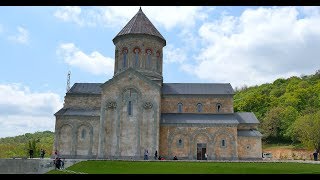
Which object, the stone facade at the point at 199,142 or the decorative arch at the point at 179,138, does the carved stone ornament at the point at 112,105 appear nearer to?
the stone facade at the point at 199,142

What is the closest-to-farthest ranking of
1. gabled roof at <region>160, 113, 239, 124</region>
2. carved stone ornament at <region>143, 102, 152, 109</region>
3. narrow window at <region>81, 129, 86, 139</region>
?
carved stone ornament at <region>143, 102, 152, 109</region> < gabled roof at <region>160, 113, 239, 124</region> < narrow window at <region>81, 129, 86, 139</region>

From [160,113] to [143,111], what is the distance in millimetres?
2573

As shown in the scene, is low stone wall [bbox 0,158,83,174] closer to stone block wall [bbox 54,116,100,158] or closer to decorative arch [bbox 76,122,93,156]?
stone block wall [bbox 54,116,100,158]

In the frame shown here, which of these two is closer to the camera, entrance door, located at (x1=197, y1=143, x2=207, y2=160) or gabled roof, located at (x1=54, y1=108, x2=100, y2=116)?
entrance door, located at (x1=197, y1=143, x2=207, y2=160)

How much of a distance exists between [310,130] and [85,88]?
30.3m

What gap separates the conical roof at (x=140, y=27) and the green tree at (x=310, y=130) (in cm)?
2397

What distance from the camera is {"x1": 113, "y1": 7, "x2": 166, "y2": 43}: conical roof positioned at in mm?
39878

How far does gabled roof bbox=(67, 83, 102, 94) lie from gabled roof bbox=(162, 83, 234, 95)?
303 inches

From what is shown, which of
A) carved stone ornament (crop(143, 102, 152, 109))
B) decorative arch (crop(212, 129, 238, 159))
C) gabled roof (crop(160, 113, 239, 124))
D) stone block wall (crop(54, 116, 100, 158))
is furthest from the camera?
stone block wall (crop(54, 116, 100, 158))

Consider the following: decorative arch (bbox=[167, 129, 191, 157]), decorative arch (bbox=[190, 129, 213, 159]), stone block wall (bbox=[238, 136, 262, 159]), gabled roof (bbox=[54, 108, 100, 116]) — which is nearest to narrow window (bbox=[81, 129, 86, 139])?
gabled roof (bbox=[54, 108, 100, 116])

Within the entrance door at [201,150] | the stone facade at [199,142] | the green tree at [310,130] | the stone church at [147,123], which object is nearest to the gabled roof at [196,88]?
the stone church at [147,123]

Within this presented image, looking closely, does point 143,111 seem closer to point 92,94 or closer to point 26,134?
point 92,94

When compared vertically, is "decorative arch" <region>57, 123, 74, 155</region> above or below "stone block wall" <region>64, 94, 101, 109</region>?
below
